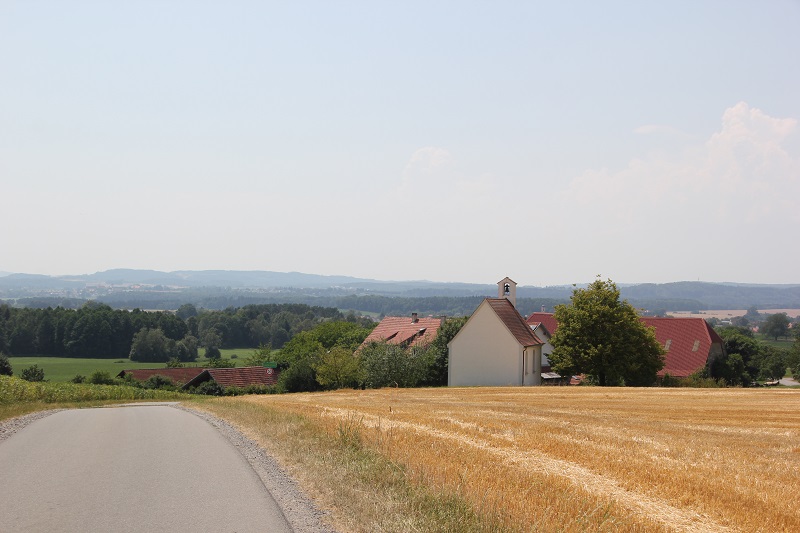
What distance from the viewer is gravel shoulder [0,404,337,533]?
862 cm

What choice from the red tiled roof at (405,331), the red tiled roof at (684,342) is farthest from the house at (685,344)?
the red tiled roof at (405,331)

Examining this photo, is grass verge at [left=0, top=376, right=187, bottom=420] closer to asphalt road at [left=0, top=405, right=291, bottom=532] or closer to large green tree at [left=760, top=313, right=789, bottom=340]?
asphalt road at [left=0, top=405, right=291, bottom=532]

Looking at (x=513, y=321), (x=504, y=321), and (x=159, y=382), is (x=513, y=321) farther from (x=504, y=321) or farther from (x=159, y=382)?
(x=159, y=382)

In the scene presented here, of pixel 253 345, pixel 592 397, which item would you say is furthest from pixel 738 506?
pixel 253 345

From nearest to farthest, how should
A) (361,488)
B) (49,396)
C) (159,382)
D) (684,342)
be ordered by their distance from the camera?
(361,488), (49,396), (684,342), (159,382)

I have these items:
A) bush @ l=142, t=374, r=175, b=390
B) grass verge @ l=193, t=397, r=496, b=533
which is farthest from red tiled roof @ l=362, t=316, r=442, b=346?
grass verge @ l=193, t=397, r=496, b=533

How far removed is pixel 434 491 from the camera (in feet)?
29.9

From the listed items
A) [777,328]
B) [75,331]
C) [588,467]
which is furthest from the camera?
[777,328]

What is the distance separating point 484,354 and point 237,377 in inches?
1275

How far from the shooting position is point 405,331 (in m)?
80.2

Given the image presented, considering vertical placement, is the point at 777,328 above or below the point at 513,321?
below

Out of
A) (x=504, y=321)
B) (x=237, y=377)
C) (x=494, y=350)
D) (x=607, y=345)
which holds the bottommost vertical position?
(x=237, y=377)

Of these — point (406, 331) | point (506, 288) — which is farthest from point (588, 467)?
point (406, 331)

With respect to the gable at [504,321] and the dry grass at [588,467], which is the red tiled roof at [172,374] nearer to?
the gable at [504,321]
